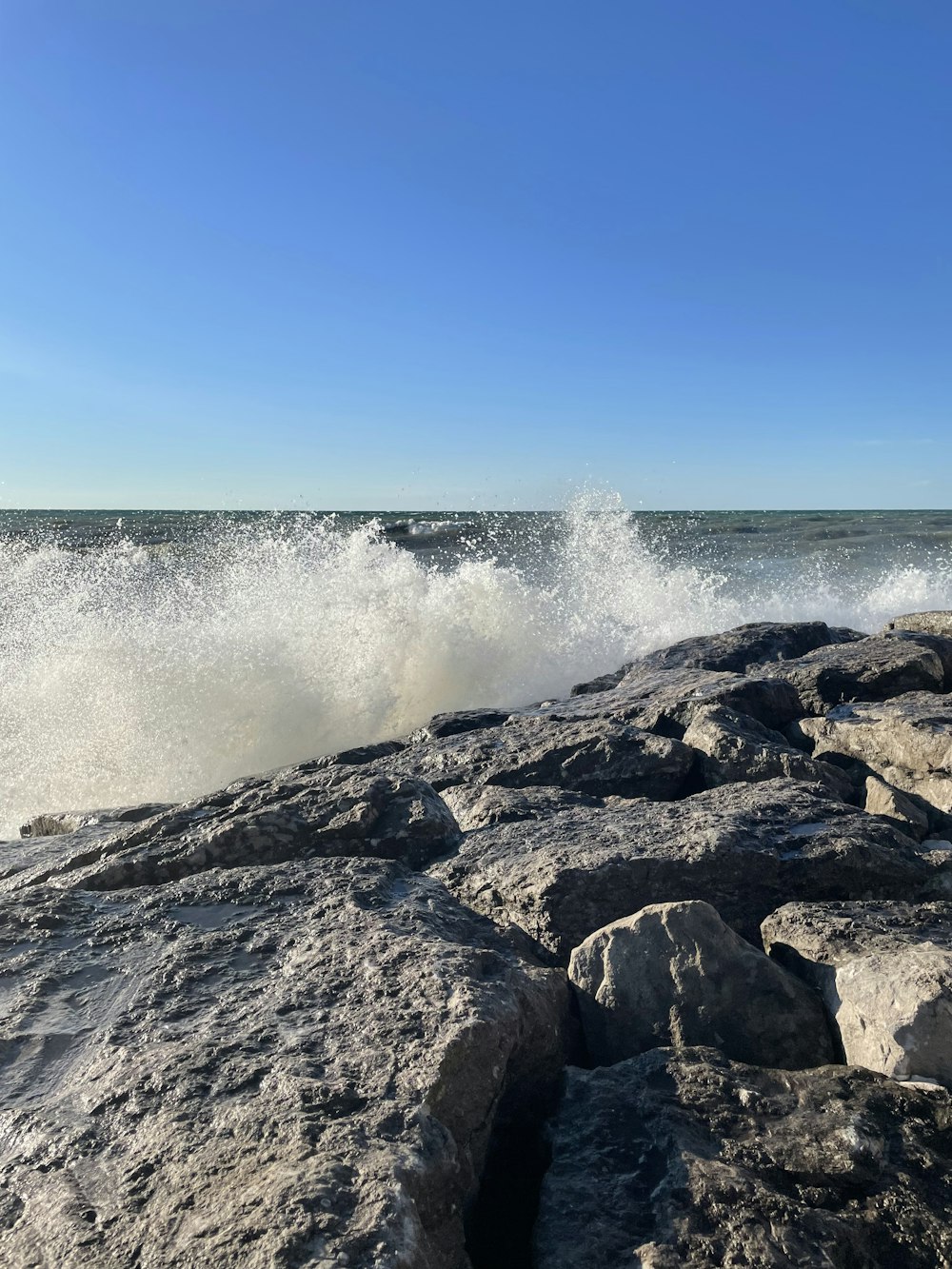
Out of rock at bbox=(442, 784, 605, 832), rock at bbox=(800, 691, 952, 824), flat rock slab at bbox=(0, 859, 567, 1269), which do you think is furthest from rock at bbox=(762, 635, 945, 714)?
flat rock slab at bbox=(0, 859, 567, 1269)

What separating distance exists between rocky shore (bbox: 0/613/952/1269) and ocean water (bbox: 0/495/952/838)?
3565 mm

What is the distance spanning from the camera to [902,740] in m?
4.12

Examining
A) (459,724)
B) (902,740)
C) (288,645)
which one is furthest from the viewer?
(288,645)

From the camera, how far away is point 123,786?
6.73 m

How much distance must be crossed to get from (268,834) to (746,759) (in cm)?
207

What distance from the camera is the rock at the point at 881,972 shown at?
2.00 metres

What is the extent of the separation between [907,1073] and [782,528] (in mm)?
35445

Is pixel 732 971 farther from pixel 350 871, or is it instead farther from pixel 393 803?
pixel 393 803

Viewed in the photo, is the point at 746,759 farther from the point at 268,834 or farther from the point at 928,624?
the point at 928,624

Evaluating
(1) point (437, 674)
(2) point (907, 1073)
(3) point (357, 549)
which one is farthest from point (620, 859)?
(3) point (357, 549)

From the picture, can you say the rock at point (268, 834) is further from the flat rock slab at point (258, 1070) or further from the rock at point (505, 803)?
the flat rock slab at point (258, 1070)

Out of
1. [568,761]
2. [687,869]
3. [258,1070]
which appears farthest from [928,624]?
[258,1070]

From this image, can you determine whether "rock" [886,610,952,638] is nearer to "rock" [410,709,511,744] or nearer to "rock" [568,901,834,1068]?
"rock" [410,709,511,744]

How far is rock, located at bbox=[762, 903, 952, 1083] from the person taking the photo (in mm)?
2002
